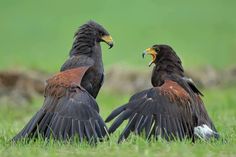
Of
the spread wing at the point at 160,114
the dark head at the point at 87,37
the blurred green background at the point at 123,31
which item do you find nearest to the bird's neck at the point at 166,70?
the spread wing at the point at 160,114

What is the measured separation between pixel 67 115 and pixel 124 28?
76.1ft

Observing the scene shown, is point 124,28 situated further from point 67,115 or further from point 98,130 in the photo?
point 98,130

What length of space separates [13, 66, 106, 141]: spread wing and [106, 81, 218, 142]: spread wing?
1.12 feet

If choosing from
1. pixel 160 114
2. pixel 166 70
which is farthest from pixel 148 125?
pixel 166 70

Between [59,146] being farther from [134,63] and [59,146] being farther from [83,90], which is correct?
[134,63]

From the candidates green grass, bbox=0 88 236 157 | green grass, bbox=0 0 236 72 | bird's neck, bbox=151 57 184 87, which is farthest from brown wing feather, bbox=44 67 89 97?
green grass, bbox=0 0 236 72

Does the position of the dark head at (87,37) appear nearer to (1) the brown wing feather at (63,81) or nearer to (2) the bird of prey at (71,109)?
(2) the bird of prey at (71,109)

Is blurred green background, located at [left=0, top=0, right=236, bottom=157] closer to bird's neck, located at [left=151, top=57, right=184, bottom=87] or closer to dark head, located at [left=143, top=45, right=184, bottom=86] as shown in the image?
dark head, located at [left=143, top=45, right=184, bottom=86]

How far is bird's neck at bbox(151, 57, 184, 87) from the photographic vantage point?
32.0 ft

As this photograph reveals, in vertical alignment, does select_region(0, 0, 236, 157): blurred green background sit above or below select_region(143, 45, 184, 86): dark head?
above

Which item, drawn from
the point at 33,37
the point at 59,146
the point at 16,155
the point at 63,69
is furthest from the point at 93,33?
the point at 33,37

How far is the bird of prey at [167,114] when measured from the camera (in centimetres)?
891

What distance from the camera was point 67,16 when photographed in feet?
112

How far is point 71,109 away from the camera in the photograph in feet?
30.6
